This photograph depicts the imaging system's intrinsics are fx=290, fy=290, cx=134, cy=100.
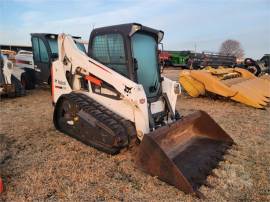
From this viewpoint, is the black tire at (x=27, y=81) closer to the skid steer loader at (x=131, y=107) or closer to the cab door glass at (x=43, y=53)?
the cab door glass at (x=43, y=53)

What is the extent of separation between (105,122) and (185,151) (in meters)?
1.27

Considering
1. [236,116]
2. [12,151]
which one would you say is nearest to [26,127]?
[12,151]

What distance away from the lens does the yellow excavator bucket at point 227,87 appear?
8297 millimetres

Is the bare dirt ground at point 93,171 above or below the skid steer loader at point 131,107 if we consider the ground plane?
below

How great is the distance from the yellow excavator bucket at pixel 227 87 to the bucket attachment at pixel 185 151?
12.5ft

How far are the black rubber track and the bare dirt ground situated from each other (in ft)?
0.44

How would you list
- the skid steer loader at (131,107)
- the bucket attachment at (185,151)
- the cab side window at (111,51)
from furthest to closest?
the cab side window at (111,51)
the skid steer loader at (131,107)
the bucket attachment at (185,151)

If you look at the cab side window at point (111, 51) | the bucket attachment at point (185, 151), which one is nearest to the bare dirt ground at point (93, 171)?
the bucket attachment at point (185, 151)

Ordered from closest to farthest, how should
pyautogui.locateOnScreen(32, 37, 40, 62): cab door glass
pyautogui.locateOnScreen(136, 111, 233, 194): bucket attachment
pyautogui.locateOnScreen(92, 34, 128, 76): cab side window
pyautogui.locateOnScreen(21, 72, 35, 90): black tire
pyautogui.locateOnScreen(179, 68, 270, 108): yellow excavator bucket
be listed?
pyautogui.locateOnScreen(136, 111, 233, 194): bucket attachment
pyautogui.locateOnScreen(92, 34, 128, 76): cab side window
pyautogui.locateOnScreen(179, 68, 270, 108): yellow excavator bucket
pyautogui.locateOnScreen(32, 37, 40, 62): cab door glass
pyautogui.locateOnScreen(21, 72, 35, 90): black tire

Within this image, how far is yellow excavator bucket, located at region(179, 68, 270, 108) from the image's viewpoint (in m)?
8.30

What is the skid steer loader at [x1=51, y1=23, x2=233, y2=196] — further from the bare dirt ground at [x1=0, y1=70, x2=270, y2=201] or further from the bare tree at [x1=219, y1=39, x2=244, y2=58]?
the bare tree at [x1=219, y1=39, x2=244, y2=58]

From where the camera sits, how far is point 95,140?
14.7 ft

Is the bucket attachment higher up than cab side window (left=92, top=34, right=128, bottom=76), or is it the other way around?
cab side window (left=92, top=34, right=128, bottom=76)

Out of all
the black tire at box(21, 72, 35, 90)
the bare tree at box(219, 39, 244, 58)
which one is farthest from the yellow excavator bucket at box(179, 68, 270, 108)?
the bare tree at box(219, 39, 244, 58)
